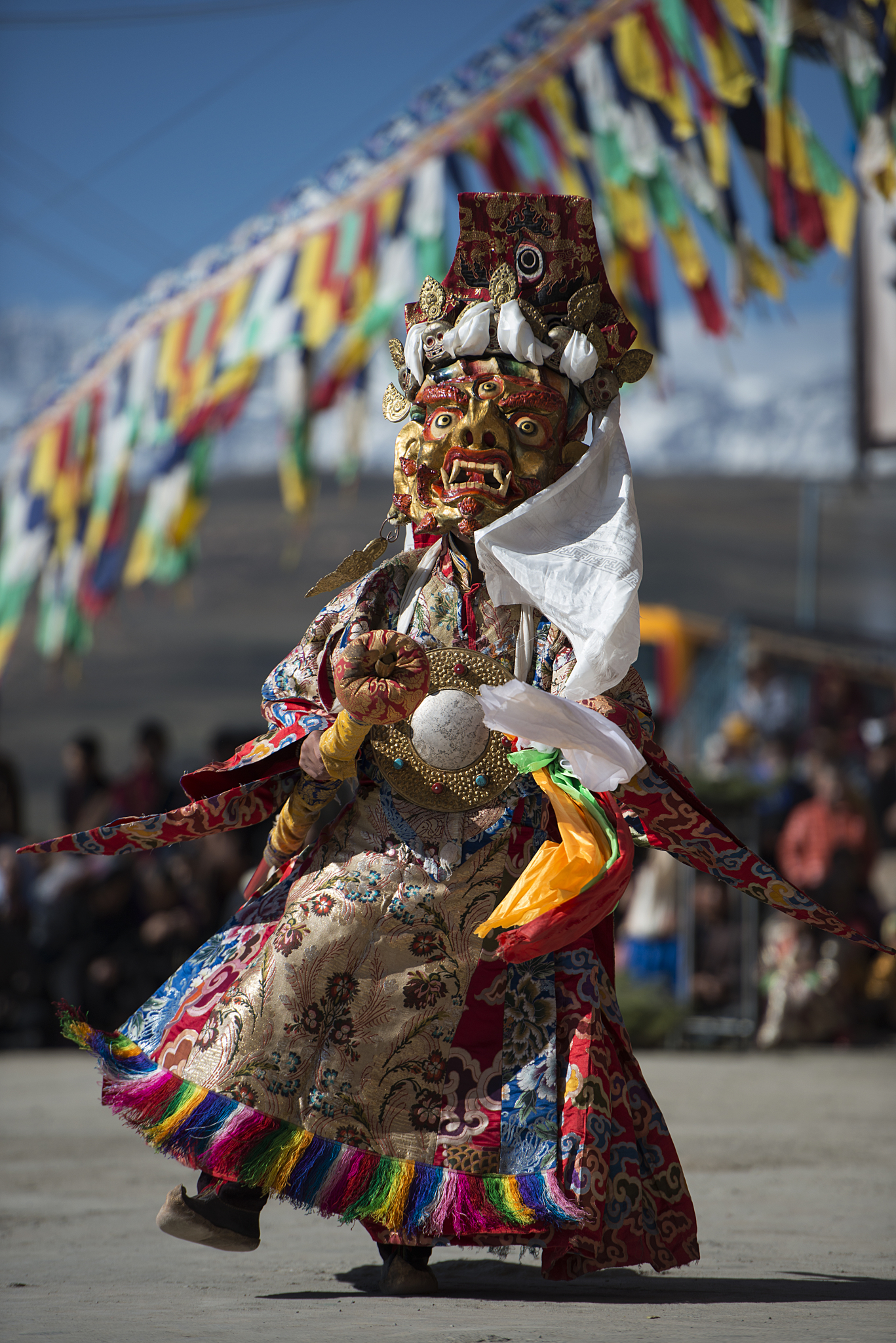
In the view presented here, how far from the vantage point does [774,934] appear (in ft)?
26.7

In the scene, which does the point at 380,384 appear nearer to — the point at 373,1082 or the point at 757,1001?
the point at 757,1001

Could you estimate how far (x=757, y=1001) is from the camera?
8156 millimetres

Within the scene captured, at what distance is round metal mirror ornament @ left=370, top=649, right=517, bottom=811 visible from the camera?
3238 mm

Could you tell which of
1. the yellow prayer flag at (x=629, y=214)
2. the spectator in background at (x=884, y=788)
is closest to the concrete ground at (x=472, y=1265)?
the yellow prayer flag at (x=629, y=214)

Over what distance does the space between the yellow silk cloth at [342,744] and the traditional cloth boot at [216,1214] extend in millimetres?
830

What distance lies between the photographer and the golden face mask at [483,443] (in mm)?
3396

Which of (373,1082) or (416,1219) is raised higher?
(373,1082)

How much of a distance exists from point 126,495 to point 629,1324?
739 centimetres

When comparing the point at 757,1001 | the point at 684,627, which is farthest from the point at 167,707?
the point at 757,1001

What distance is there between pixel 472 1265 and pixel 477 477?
1.77 metres

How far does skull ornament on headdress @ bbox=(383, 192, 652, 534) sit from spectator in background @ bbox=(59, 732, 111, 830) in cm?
592

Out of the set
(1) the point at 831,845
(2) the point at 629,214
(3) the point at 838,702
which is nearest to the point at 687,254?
(2) the point at 629,214

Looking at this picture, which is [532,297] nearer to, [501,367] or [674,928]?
[501,367]

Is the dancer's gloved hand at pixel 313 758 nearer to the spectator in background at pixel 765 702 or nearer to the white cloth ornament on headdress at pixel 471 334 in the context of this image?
the white cloth ornament on headdress at pixel 471 334
